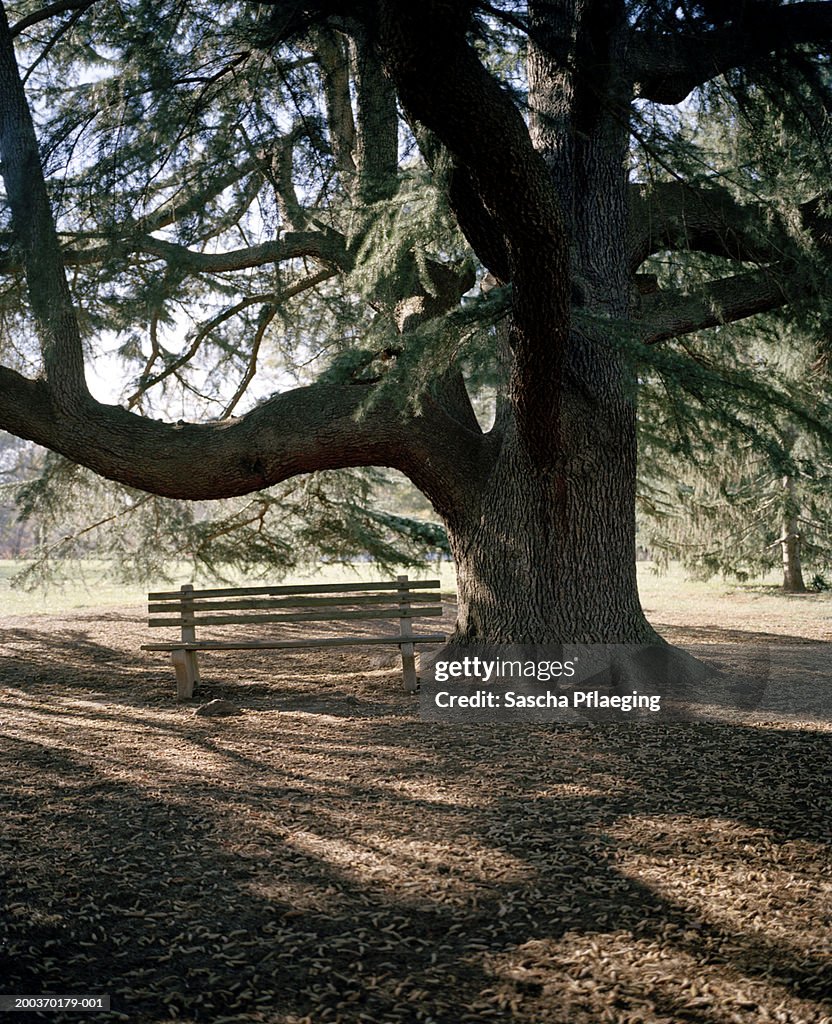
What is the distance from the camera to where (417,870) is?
3475mm

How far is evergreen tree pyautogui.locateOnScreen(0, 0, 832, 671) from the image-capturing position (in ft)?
14.4

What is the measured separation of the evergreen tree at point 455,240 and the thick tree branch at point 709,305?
3cm

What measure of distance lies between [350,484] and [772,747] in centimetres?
732

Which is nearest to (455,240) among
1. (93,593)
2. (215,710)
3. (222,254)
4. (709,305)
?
(709,305)

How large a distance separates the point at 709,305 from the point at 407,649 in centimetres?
350

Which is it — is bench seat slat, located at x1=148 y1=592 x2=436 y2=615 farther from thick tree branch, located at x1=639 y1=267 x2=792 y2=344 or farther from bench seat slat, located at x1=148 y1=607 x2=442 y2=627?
thick tree branch, located at x1=639 y1=267 x2=792 y2=344

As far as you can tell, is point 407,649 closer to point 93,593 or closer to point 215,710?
point 215,710

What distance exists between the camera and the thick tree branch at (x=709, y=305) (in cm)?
711

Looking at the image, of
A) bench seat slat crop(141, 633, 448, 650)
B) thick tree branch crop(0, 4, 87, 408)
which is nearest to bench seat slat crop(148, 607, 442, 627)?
bench seat slat crop(141, 633, 448, 650)

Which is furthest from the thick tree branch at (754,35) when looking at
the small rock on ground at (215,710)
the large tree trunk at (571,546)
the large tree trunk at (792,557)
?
the large tree trunk at (792,557)

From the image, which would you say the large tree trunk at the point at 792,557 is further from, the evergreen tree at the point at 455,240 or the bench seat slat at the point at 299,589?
the bench seat slat at the point at 299,589

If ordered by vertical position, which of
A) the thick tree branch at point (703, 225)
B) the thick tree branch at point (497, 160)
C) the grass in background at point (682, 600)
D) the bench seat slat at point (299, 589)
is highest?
the thick tree branch at point (703, 225)

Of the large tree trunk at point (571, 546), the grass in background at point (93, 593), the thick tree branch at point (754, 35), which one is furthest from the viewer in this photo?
the grass in background at point (93, 593)

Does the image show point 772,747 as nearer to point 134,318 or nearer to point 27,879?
point 27,879
